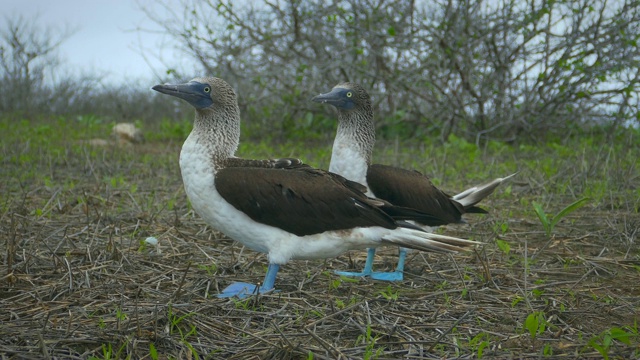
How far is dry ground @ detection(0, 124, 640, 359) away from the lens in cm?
295

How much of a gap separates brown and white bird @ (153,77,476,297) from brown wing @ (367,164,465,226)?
596 millimetres

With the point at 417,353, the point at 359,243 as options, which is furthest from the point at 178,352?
the point at 359,243

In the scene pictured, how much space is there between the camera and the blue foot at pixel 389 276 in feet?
13.6

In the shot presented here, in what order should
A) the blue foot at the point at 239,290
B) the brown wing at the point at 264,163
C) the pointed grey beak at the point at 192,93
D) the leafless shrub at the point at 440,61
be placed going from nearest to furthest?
the blue foot at the point at 239,290 < the brown wing at the point at 264,163 < the pointed grey beak at the point at 192,93 < the leafless shrub at the point at 440,61

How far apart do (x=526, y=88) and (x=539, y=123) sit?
2.23ft

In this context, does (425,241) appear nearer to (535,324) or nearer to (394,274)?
(394,274)

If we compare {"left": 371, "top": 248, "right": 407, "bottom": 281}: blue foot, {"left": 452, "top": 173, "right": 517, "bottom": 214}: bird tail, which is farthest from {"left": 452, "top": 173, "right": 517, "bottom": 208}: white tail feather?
{"left": 371, "top": 248, "right": 407, "bottom": 281}: blue foot

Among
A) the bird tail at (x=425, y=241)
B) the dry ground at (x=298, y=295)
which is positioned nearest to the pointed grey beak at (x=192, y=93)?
the dry ground at (x=298, y=295)

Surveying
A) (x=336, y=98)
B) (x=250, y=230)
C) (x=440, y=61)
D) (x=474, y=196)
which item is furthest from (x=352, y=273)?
(x=440, y=61)

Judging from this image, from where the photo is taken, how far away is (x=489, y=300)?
145 inches

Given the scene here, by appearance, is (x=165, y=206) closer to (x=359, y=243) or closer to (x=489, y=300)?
(x=359, y=243)

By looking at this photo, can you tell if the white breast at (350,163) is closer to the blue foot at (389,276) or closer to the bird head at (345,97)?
the bird head at (345,97)

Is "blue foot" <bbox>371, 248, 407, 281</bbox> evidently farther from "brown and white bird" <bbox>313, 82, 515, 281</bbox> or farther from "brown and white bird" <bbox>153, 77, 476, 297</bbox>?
"brown and white bird" <bbox>153, 77, 476, 297</bbox>

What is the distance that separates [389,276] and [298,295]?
0.73 metres
